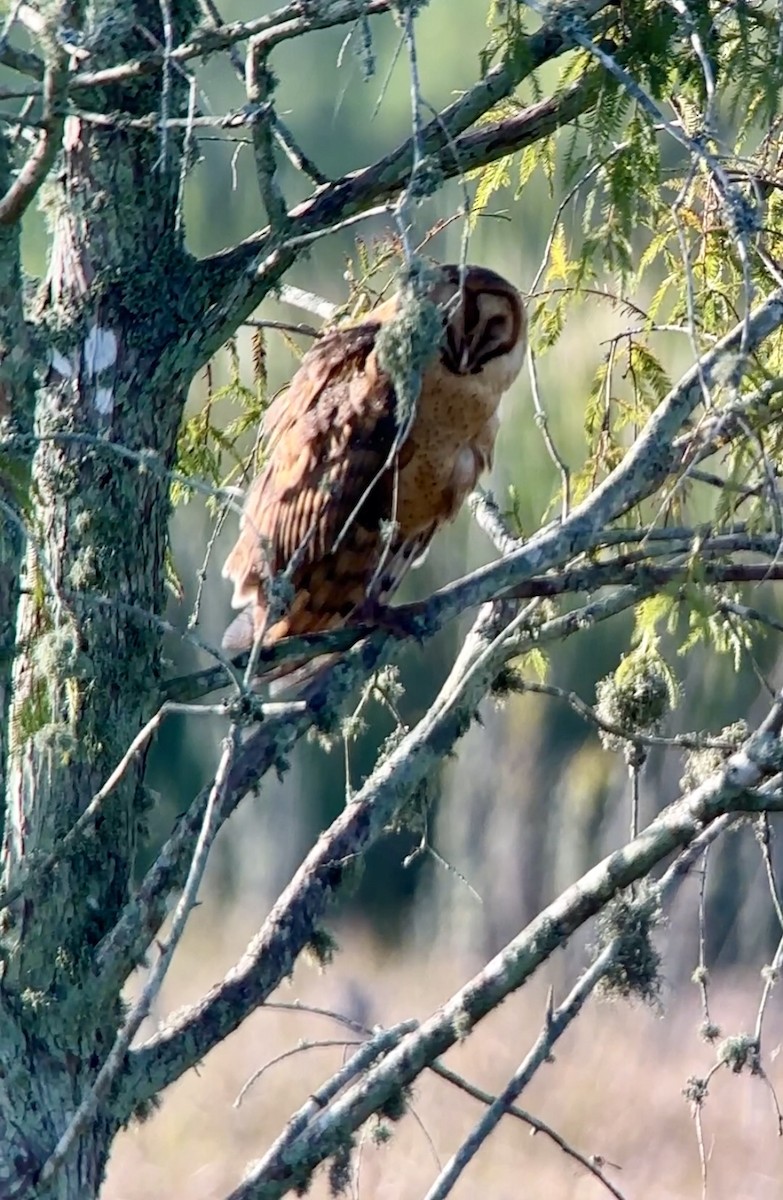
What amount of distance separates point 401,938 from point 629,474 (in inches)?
166

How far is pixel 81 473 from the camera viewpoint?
1.82 meters

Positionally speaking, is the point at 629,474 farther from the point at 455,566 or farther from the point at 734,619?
the point at 455,566

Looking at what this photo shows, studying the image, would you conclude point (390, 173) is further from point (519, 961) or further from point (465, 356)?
point (519, 961)

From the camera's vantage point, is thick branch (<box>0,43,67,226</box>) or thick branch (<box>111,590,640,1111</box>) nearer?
thick branch (<box>0,43,67,226</box>)

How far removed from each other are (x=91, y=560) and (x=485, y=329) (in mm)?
1114

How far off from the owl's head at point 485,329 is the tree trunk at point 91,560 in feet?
2.82

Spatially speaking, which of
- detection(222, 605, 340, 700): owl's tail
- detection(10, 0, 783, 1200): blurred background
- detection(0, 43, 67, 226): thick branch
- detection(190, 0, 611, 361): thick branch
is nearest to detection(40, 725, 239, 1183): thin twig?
detection(0, 43, 67, 226): thick branch

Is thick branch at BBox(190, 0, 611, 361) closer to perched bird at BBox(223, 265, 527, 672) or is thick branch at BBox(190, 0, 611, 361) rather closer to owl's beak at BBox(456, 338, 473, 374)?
perched bird at BBox(223, 265, 527, 672)

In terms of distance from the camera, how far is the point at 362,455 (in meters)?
2.53

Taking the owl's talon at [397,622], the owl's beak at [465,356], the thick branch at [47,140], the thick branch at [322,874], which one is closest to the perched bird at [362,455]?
the owl's beak at [465,356]

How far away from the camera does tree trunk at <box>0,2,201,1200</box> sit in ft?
5.77

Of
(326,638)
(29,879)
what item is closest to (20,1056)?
(29,879)

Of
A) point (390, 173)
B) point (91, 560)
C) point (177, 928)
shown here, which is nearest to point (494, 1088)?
point (91, 560)

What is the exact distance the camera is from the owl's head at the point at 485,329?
2635 mm
